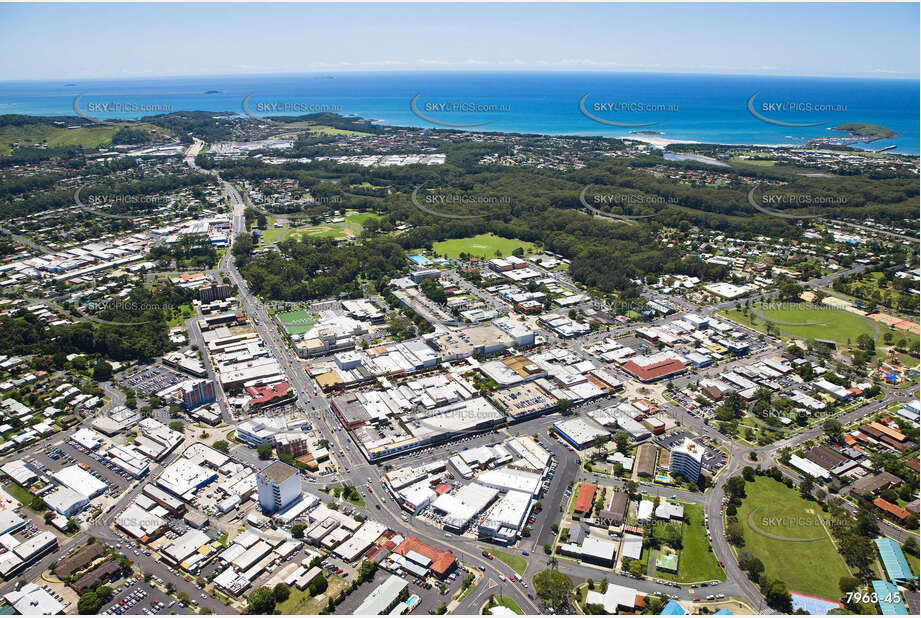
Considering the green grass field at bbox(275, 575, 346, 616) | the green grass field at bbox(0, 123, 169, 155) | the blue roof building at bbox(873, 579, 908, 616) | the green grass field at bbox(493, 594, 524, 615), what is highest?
the green grass field at bbox(0, 123, 169, 155)

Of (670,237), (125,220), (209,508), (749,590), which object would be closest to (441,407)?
(209,508)

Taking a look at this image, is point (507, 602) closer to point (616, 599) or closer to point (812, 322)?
point (616, 599)

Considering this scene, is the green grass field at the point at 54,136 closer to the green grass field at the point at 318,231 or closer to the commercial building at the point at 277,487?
the green grass field at the point at 318,231

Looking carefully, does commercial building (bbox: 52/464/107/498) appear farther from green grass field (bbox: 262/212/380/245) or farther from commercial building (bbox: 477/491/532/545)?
green grass field (bbox: 262/212/380/245)

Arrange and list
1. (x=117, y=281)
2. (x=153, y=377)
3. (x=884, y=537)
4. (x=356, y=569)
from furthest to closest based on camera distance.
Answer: (x=117, y=281) → (x=153, y=377) → (x=884, y=537) → (x=356, y=569)

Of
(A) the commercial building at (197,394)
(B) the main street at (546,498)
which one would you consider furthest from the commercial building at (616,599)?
(A) the commercial building at (197,394)

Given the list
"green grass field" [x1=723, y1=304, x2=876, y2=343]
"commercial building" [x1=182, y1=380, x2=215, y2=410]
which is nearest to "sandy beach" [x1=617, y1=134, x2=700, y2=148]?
"green grass field" [x1=723, y1=304, x2=876, y2=343]

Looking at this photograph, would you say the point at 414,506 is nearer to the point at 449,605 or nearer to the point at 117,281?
the point at 449,605

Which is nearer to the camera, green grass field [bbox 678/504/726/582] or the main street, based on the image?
the main street
